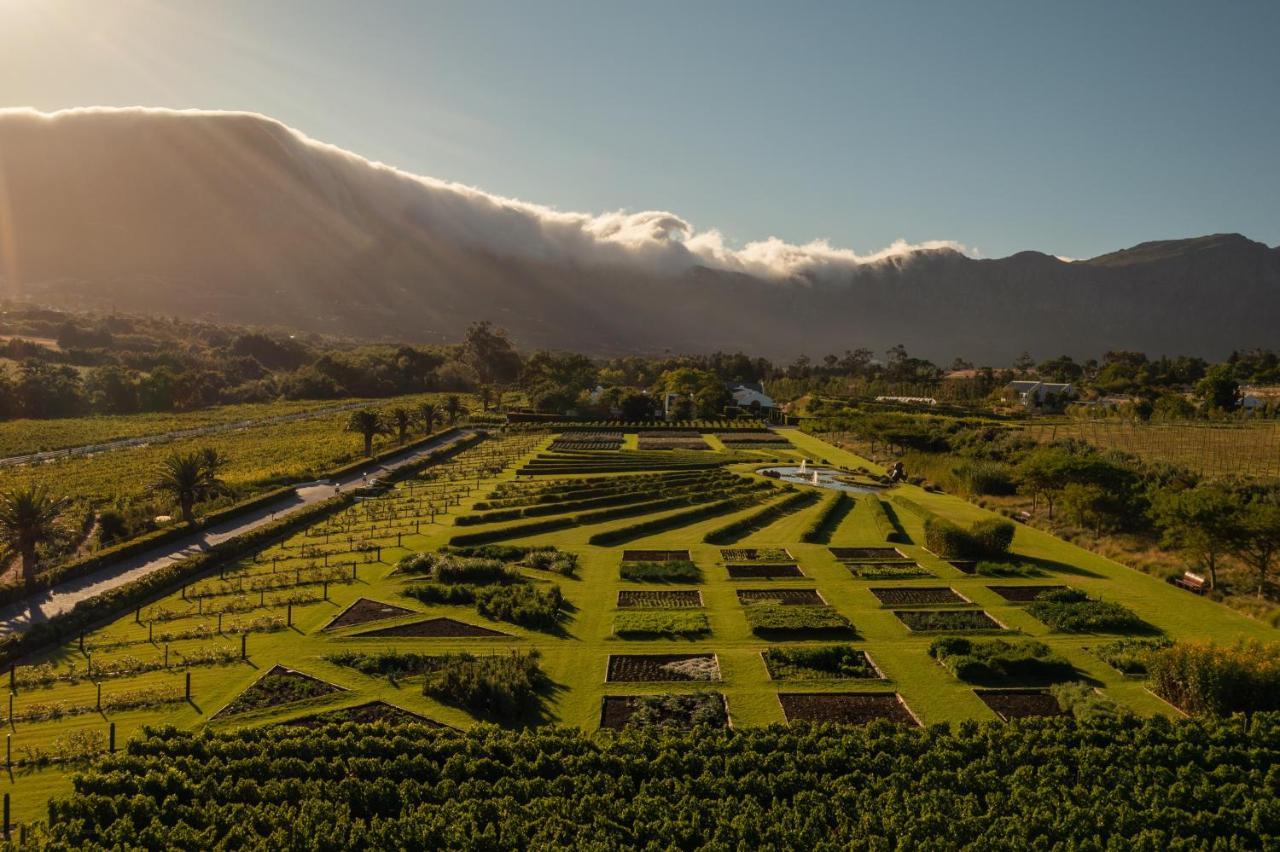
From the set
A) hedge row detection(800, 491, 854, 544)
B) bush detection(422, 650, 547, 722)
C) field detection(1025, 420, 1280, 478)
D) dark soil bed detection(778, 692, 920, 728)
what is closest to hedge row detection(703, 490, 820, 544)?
hedge row detection(800, 491, 854, 544)

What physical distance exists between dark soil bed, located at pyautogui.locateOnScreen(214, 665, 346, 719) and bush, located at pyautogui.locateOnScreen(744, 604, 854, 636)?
13.4 metres

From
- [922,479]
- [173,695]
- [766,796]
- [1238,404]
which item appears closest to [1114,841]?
[766,796]

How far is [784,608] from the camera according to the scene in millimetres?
25734

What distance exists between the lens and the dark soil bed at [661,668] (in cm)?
2045

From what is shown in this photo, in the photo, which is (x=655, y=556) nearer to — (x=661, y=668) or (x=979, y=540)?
(x=661, y=668)

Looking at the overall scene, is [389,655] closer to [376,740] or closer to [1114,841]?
[376,740]

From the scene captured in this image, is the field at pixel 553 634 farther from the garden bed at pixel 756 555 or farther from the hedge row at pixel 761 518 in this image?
the hedge row at pixel 761 518

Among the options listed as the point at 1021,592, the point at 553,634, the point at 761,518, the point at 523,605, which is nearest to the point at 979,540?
the point at 1021,592

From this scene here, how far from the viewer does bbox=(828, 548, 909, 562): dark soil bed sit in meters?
33.2

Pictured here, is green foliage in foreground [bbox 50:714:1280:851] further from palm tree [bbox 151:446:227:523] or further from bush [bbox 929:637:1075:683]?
palm tree [bbox 151:446:227:523]

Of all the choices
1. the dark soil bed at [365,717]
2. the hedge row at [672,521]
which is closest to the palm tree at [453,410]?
the hedge row at [672,521]

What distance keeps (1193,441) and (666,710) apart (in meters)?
63.8

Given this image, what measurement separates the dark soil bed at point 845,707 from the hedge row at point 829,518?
1674cm

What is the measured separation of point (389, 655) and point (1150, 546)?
119 ft
